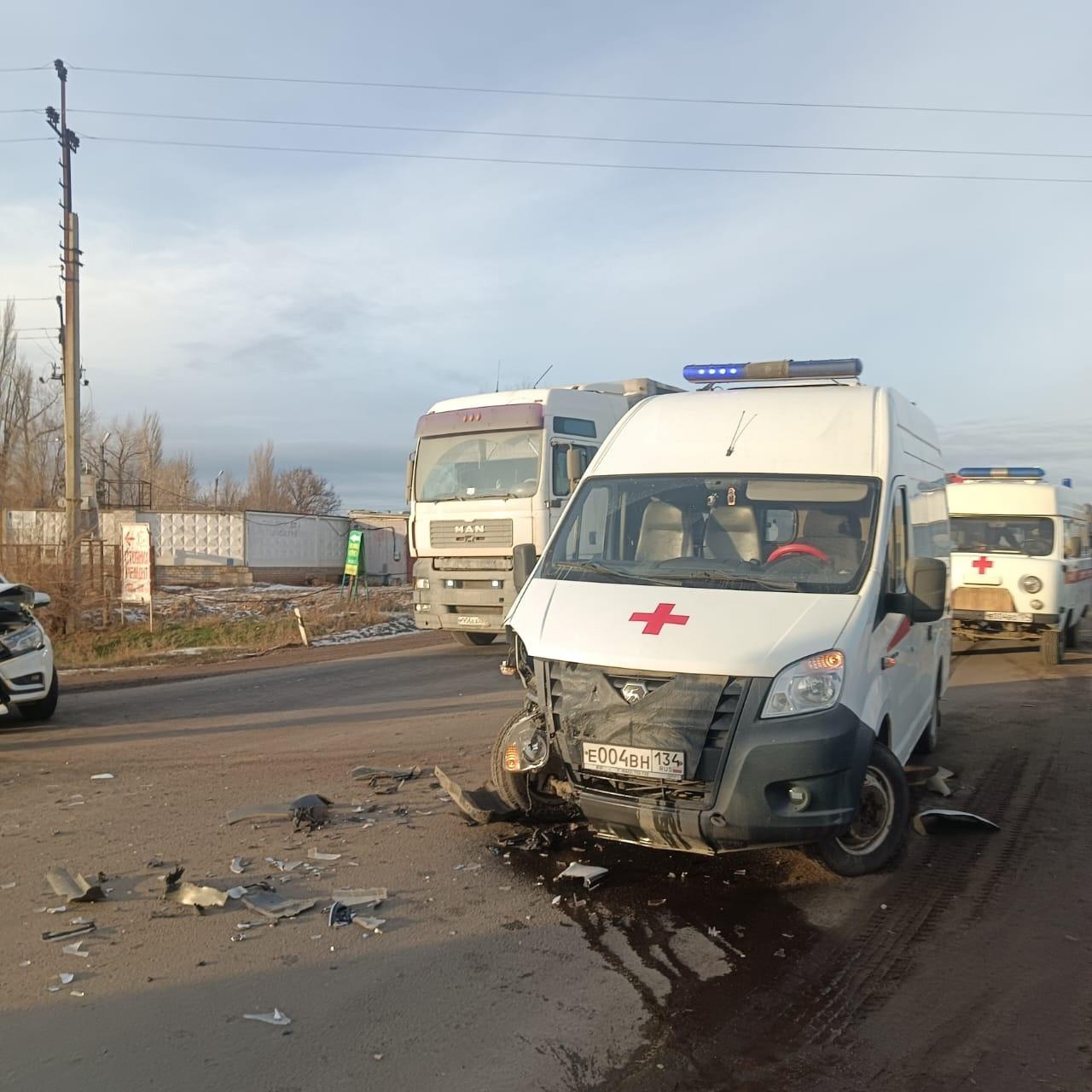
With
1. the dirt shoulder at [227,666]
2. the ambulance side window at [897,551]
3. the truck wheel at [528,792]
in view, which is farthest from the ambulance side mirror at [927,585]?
the dirt shoulder at [227,666]

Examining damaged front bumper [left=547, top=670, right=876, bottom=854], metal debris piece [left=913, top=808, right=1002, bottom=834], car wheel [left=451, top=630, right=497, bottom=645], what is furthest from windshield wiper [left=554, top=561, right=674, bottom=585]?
car wheel [left=451, top=630, right=497, bottom=645]

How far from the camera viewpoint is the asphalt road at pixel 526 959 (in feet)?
11.6

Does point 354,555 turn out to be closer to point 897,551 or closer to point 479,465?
point 479,465

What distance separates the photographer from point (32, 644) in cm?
1010

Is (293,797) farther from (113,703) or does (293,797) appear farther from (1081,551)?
(1081,551)

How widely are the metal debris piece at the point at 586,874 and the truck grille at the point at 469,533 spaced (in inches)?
363

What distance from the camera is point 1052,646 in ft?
47.2

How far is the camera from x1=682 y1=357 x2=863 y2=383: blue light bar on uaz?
795 centimetres

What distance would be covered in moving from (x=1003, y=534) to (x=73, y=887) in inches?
523

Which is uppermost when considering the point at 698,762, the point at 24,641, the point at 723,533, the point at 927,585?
the point at 723,533

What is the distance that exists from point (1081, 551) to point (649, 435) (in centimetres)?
1198

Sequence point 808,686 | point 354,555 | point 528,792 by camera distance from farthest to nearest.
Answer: point 354,555, point 528,792, point 808,686

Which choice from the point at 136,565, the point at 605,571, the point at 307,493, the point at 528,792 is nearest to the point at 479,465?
the point at 136,565

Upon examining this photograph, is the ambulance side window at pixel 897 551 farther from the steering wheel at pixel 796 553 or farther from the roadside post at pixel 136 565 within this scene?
the roadside post at pixel 136 565
